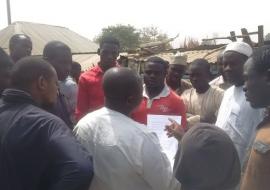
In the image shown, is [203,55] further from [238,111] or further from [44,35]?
[44,35]

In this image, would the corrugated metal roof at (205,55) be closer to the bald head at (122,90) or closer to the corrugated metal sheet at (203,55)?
the corrugated metal sheet at (203,55)

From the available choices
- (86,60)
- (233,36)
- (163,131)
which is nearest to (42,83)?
(163,131)

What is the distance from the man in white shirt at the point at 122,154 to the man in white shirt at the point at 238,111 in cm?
131

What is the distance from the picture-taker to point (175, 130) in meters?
3.36

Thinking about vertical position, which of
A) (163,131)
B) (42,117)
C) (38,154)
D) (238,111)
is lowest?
(163,131)

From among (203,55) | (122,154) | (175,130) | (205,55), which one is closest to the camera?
(122,154)

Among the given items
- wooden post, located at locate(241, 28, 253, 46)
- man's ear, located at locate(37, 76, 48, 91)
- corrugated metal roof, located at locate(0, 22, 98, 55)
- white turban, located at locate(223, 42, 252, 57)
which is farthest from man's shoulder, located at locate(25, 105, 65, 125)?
corrugated metal roof, located at locate(0, 22, 98, 55)

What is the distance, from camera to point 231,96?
3.87m

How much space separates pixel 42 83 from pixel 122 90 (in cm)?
46

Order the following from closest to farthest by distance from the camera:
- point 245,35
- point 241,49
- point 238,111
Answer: point 238,111, point 241,49, point 245,35

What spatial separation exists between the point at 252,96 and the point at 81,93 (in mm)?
2287

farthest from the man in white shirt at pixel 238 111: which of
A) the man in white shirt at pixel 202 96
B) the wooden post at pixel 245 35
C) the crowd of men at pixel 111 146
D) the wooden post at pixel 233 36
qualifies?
the wooden post at pixel 233 36

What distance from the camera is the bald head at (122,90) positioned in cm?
257

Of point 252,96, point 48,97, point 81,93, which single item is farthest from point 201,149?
point 81,93
